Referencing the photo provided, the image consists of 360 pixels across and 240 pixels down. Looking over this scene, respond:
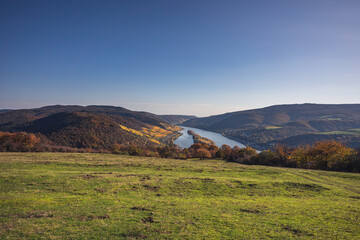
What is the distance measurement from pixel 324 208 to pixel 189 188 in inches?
519

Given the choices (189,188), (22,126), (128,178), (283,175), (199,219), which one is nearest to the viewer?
(199,219)

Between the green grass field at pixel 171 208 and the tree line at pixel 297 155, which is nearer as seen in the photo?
the green grass field at pixel 171 208

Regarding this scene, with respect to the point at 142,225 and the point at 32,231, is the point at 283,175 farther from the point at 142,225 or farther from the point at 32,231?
the point at 32,231

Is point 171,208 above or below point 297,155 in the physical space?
above

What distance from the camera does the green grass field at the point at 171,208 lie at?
10.3 m

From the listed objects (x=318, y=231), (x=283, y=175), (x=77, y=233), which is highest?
(x=77, y=233)

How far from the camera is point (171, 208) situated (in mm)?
14398

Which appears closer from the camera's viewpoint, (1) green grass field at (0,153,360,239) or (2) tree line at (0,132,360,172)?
(1) green grass field at (0,153,360,239)

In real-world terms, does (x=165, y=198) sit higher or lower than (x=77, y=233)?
lower

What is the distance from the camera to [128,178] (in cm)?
2334

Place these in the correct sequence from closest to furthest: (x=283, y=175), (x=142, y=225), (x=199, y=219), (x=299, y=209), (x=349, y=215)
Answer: (x=142, y=225) → (x=199, y=219) → (x=349, y=215) → (x=299, y=209) → (x=283, y=175)

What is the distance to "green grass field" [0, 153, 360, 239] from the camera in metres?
10.3

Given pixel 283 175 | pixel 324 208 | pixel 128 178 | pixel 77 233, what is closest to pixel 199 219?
pixel 77 233

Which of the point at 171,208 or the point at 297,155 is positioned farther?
the point at 297,155
